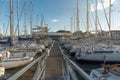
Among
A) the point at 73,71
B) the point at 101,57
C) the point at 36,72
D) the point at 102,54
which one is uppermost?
the point at 73,71

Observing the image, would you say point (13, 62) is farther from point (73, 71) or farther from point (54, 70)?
point (73, 71)

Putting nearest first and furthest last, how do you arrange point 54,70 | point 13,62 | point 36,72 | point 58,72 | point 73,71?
1. point 73,71
2. point 36,72
3. point 58,72
4. point 54,70
5. point 13,62

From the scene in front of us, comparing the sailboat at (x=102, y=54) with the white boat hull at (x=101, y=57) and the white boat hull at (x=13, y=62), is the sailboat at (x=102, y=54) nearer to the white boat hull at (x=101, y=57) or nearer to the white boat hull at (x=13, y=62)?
the white boat hull at (x=101, y=57)

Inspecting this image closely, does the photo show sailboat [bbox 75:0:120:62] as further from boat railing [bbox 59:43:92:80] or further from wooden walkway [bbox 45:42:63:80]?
boat railing [bbox 59:43:92:80]

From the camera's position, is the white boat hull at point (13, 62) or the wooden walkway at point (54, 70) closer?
the wooden walkway at point (54, 70)

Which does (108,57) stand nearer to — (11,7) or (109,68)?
(11,7)

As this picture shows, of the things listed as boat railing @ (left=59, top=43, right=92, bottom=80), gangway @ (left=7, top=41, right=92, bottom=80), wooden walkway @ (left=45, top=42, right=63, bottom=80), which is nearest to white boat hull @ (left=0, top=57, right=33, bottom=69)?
wooden walkway @ (left=45, top=42, right=63, bottom=80)

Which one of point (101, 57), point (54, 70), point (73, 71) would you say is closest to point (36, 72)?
point (73, 71)

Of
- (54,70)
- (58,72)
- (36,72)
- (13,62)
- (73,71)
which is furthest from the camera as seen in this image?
(13,62)

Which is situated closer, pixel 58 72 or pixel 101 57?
pixel 58 72

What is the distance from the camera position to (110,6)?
114 ft

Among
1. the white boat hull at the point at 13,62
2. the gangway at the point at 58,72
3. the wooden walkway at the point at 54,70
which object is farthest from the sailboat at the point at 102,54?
the gangway at the point at 58,72

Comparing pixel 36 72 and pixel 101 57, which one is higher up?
pixel 36 72

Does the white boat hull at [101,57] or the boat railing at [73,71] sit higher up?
the boat railing at [73,71]
